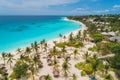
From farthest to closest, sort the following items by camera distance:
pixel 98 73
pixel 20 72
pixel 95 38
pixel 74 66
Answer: pixel 95 38, pixel 74 66, pixel 98 73, pixel 20 72

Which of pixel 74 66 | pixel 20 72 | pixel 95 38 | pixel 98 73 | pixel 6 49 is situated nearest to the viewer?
pixel 20 72

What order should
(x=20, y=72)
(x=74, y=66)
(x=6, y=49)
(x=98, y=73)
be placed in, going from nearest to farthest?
1. (x=20, y=72)
2. (x=98, y=73)
3. (x=74, y=66)
4. (x=6, y=49)

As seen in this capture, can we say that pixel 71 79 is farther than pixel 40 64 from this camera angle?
No

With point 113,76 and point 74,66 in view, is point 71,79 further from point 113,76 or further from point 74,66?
point 113,76

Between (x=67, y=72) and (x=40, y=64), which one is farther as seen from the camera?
(x=40, y=64)

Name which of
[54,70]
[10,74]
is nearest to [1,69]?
[10,74]

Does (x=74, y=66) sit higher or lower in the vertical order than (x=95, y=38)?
lower

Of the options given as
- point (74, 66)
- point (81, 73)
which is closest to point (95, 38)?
point (74, 66)

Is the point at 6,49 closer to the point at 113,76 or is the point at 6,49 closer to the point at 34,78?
the point at 34,78

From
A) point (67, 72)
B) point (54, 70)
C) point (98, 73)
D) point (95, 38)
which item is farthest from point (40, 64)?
point (95, 38)
